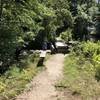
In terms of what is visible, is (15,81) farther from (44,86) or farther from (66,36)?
(66,36)

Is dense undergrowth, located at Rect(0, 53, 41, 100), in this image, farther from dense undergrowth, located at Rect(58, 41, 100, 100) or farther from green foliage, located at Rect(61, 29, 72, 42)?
green foliage, located at Rect(61, 29, 72, 42)

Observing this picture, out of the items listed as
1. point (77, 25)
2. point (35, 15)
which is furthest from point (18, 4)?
A: point (77, 25)

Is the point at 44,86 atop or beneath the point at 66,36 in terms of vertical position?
atop

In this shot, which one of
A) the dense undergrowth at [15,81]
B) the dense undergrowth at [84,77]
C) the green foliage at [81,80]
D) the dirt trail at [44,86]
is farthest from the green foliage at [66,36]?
the dense undergrowth at [15,81]

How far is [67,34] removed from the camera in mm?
30578

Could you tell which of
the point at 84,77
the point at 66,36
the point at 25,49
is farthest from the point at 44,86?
the point at 66,36

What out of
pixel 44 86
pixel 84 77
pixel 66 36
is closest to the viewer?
pixel 44 86

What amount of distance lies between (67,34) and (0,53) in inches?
644

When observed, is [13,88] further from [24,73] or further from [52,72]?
[52,72]

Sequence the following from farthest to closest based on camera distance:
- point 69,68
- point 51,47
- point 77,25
Answer: point 77,25 → point 51,47 → point 69,68

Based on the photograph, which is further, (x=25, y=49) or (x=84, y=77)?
(x=25, y=49)

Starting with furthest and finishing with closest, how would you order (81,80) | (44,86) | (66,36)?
1. (66,36)
2. (81,80)
3. (44,86)

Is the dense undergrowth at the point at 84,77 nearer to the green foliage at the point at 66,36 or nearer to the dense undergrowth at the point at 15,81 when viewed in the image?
the dense undergrowth at the point at 15,81

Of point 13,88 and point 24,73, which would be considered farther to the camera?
point 24,73
